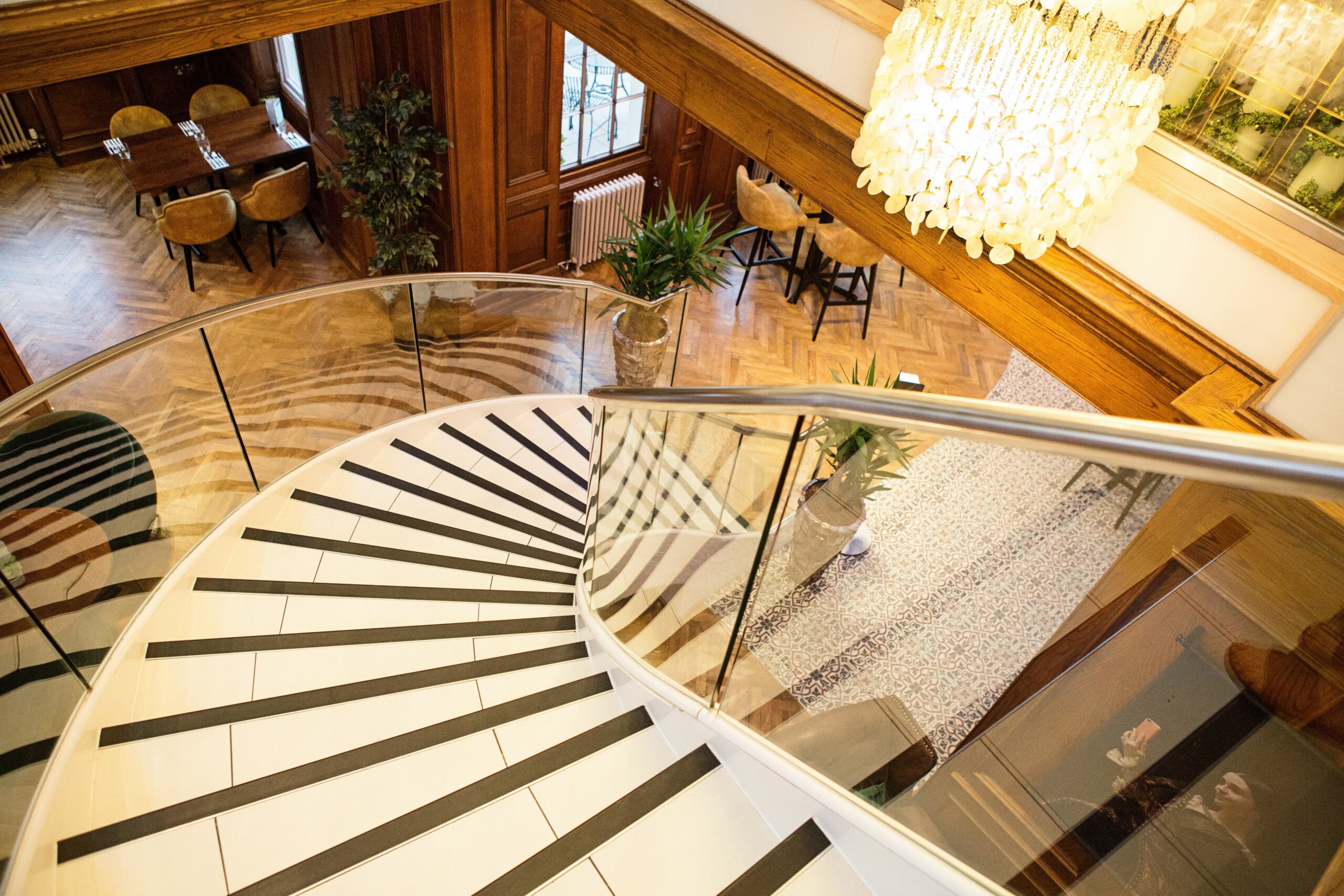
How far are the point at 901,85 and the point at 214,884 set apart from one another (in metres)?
2.93

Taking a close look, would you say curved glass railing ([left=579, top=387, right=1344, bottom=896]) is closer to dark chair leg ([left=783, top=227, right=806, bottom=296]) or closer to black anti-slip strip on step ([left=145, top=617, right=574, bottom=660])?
black anti-slip strip on step ([left=145, top=617, right=574, bottom=660])

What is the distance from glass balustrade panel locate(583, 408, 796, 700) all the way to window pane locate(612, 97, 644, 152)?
519 cm

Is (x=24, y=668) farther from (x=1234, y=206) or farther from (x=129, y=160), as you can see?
(x=129, y=160)

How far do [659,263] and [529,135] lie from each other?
1.78 meters

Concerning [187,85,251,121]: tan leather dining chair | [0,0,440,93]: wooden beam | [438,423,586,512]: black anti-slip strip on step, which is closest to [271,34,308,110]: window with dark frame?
[187,85,251,121]: tan leather dining chair

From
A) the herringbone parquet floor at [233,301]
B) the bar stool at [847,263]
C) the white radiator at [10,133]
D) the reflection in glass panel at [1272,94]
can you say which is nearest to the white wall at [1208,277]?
the reflection in glass panel at [1272,94]

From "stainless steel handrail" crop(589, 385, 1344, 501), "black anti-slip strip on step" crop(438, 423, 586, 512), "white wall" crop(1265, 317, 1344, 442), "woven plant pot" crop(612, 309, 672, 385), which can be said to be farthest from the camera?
"woven plant pot" crop(612, 309, 672, 385)

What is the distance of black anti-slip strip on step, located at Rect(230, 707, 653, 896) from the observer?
6.90ft

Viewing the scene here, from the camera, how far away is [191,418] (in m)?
3.64

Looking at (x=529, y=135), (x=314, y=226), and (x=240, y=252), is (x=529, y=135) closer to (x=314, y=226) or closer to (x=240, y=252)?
(x=314, y=226)

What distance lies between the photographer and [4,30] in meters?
3.63

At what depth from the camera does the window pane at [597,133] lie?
7312mm

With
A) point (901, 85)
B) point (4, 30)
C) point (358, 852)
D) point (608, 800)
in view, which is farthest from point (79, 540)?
point (901, 85)

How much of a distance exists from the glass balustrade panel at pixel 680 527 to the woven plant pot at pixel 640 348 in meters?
2.84
